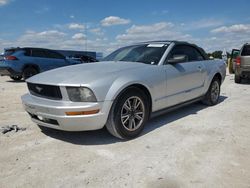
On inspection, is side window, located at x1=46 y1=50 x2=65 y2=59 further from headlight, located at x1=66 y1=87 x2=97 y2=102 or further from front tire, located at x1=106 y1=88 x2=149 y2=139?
headlight, located at x1=66 y1=87 x2=97 y2=102

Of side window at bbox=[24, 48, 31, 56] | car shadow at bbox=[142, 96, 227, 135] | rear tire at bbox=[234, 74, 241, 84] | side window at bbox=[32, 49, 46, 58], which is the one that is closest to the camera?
car shadow at bbox=[142, 96, 227, 135]

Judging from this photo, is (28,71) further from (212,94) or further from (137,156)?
(137,156)

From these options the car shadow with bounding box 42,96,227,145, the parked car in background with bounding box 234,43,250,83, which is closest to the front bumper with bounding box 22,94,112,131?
the car shadow with bounding box 42,96,227,145

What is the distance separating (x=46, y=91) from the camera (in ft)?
12.0

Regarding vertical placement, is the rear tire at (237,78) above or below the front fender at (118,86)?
below

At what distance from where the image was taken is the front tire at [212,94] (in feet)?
19.7

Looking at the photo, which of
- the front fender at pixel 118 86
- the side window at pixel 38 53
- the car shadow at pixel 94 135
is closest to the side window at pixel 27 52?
the side window at pixel 38 53

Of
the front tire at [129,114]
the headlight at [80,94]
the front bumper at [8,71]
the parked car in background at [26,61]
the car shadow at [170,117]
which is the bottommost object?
the car shadow at [170,117]

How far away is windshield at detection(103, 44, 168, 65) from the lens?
4.50 meters

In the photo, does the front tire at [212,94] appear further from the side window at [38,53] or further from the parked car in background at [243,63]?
the side window at [38,53]

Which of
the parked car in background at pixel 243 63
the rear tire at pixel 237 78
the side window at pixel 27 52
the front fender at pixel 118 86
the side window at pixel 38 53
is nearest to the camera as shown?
the front fender at pixel 118 86

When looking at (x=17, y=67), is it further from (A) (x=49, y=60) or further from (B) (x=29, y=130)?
(B) (x=29, y=130)

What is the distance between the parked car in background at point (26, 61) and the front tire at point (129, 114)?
8706 mm

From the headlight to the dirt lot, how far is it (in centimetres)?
70
